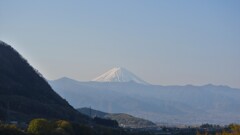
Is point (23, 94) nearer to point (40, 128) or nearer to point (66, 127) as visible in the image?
point (66, 127)

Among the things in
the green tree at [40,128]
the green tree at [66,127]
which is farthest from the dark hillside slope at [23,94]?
the green tree at [40,128]

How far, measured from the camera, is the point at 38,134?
66.8 meters

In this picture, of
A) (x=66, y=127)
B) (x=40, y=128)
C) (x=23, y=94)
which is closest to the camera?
(x=40, y=128)

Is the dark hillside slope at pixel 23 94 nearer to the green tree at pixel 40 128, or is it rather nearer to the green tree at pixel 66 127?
the green tree at pixel 66 127

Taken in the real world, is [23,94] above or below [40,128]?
above

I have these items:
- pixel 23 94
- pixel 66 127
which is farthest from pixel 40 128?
pixel 23 94

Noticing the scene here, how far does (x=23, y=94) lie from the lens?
4941 inches

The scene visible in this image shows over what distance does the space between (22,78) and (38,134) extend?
68765 mm

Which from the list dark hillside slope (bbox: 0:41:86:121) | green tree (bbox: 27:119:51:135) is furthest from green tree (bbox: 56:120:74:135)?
dark hillside slope (bbox: 0:41:86:121)

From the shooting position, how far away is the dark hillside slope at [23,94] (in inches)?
4311

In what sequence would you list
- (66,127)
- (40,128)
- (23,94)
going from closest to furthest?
(40,128) → (66,127) → (23,94)

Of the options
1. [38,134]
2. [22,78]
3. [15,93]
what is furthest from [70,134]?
[22,78]

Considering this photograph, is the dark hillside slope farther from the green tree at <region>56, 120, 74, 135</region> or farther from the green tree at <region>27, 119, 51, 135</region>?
the green tree at <region>27, 119, 51, 135</region>

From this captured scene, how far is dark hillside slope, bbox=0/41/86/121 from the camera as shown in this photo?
109500 millimetres
